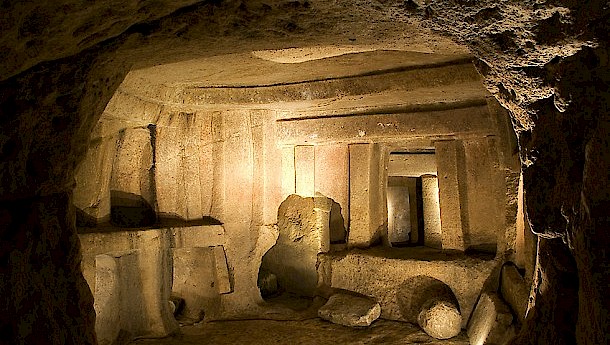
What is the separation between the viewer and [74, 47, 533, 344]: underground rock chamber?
16.5ft

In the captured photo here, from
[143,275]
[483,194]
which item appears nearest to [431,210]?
[483,194]

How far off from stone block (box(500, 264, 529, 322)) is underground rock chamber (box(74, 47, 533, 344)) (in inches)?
3.8

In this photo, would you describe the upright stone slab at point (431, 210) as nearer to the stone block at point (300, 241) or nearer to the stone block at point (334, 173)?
the stone block at point (300, 241)

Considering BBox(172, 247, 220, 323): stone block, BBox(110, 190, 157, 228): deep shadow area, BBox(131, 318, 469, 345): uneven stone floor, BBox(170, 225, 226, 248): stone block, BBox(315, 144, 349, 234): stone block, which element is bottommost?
BBox(131, 318, 469, 345): uneven stone floor

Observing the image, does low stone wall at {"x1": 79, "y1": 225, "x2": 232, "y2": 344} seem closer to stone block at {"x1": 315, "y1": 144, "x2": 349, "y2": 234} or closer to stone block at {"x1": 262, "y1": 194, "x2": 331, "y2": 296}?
stone block at {"x1": 262, "y1": 194, "x2": 331, "y2": 296}

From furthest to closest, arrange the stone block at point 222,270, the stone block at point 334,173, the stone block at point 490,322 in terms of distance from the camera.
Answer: the stone block at point 334,173 → the stone block at point 222,270 → the stone block at point 490,322

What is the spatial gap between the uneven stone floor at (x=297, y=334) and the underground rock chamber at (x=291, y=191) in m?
0.08

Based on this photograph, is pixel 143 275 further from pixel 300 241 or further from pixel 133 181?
pixel 300 241

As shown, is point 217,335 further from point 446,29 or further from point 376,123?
point 446,29

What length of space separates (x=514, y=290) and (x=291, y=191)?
9.77 ft

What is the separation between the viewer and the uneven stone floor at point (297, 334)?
5.27 meters

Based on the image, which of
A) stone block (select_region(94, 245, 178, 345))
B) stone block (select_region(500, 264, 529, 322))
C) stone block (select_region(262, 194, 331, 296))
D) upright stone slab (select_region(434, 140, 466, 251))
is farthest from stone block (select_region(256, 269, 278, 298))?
stone block (select_region(500, 264, 529, 322))

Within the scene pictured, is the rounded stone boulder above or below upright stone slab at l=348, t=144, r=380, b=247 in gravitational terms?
below

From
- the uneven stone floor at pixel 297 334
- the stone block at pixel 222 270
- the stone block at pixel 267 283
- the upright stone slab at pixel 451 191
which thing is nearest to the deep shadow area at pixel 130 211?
the stone block at pixel 222 270
